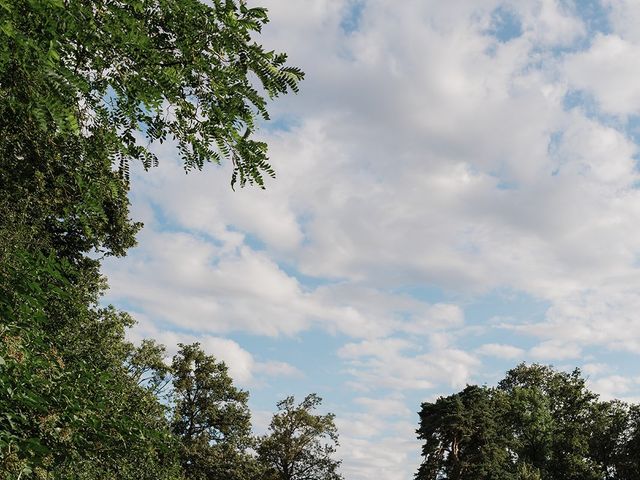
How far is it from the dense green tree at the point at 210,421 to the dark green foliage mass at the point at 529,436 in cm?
2191

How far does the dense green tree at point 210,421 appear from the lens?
4291cm

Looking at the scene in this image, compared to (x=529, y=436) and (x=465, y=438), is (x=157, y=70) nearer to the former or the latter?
(x=465, y=438)

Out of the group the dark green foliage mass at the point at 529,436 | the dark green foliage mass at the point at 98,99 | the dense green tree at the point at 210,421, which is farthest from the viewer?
the dark green foliage mass at the point at 529,436

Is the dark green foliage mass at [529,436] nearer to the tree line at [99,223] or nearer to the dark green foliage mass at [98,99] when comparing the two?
the tree line at [99,223]

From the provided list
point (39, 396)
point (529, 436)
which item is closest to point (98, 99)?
point (39, 396)

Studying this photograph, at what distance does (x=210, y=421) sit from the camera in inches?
1807

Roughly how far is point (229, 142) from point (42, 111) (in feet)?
6.58

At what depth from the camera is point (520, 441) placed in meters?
61.8

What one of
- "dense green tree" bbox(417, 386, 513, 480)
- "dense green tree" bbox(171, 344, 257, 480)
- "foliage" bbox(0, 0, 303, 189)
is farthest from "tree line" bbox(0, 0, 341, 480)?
"dense green tree" bbox(417, 386, 513, 480)

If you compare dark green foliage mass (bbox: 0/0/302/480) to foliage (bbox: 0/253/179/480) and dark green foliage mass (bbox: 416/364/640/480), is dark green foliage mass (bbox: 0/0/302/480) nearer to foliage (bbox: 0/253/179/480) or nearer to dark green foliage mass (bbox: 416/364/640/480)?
foliage (bbox: 0/253/179/480)

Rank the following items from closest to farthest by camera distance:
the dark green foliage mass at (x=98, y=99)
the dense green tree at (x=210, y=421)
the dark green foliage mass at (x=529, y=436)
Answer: the dark green foliage mass at (x=98, y=99) → the dense green tree at (x=210, y=421) → the dark green foliage mass at (x=529, y=436)

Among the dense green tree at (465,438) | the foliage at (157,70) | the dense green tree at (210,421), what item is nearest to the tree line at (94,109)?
the foliage at (157,70)

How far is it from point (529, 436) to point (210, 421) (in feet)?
118

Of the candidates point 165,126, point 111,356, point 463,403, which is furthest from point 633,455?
point 165,126
